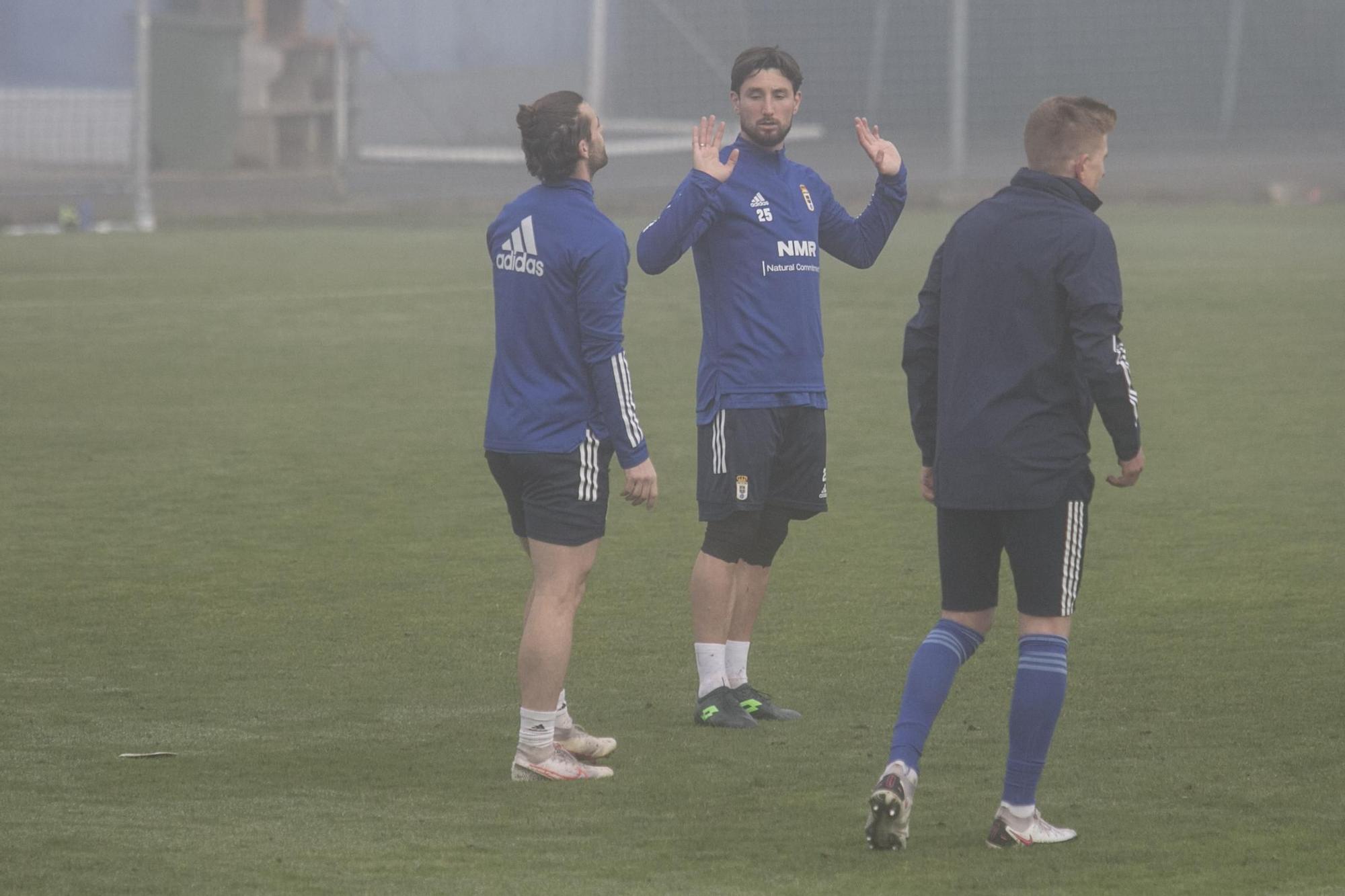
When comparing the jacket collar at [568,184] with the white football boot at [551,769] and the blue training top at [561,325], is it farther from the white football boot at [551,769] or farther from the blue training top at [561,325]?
the white football boot at [551,769]

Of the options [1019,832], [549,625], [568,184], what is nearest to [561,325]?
[568,184]

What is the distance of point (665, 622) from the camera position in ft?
22.8

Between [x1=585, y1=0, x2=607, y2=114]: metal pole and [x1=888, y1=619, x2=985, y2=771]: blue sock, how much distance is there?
37454mm

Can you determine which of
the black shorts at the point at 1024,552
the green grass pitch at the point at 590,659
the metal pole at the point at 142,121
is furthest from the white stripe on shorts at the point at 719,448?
the metal pole at the point at 142,121

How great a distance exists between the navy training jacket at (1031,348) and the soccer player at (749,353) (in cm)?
119

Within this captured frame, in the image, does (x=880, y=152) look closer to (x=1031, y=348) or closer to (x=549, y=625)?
(x=1031, y=348)

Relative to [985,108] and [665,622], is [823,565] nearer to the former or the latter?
[665,622]

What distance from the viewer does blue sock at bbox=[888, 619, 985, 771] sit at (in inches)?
178

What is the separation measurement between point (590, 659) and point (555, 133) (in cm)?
205

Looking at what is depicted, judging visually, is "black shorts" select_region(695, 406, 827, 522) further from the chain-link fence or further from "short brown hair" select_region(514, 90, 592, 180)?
the chain-link fence

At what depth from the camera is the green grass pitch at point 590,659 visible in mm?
4414

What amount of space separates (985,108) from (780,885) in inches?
1596

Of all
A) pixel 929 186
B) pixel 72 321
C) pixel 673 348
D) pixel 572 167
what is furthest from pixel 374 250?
pixel 572 167

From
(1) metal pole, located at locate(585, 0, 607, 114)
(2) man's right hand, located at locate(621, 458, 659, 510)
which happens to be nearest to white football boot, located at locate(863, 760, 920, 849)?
(2) man's right hand, located at locate(621, 458, 659, 510)
